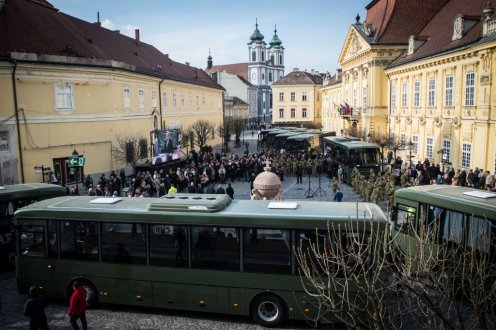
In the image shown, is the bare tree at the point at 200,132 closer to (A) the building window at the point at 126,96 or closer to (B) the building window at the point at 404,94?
(A) the building window at the point at 126,96

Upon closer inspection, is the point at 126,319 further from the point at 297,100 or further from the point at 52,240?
the point at 297,100

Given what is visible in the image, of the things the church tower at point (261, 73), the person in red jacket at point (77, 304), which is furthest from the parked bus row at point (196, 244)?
the church tower at point (261, 73)

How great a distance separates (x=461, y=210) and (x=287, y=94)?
274 ft

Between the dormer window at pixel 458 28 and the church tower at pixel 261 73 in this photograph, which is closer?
the dormer window at pixel 458 28

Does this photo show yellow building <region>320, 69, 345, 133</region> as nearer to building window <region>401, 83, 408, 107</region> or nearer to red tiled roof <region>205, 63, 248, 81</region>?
building window <region>401, 83, 408, 107</region>

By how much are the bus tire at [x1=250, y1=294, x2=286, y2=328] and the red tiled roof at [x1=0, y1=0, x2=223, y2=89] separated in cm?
2132

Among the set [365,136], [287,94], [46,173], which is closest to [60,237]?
[46,173]

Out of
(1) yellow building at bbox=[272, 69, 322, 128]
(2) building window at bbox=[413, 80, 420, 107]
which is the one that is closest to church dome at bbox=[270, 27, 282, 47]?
(1) yellow building at bbox=[272, 69, 322, 128]

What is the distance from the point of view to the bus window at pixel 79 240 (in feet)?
36.0

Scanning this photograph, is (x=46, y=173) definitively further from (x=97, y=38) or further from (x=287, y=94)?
(x=287, y=94)

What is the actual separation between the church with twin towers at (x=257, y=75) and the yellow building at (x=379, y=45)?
78.5 m

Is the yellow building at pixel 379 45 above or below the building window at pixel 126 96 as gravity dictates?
above

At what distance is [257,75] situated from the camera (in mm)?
140500

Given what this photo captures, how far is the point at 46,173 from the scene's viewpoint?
26000mm
